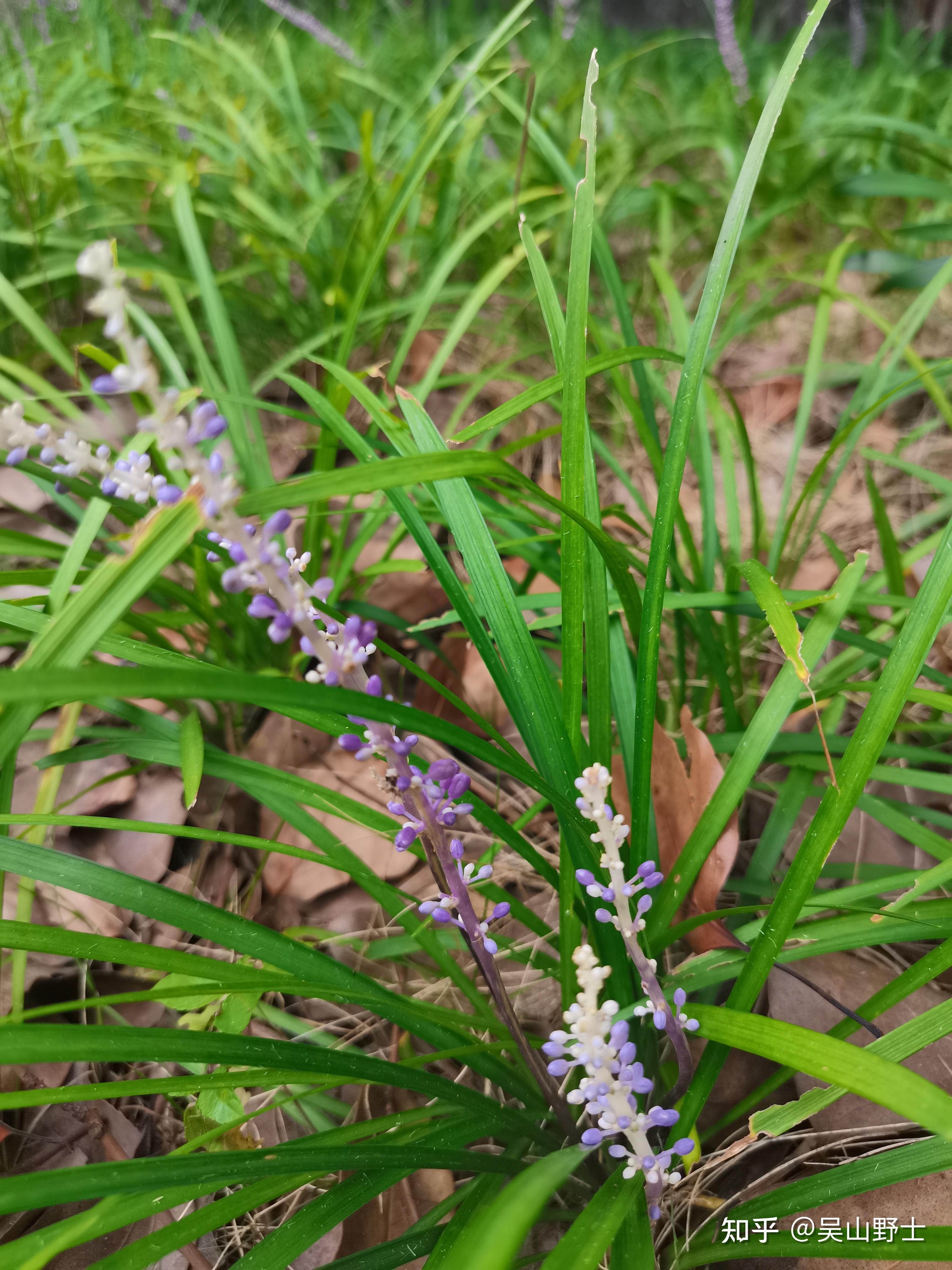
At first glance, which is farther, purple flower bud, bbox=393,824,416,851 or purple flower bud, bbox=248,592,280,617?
purple flower bud, bbox=393,824,416,851

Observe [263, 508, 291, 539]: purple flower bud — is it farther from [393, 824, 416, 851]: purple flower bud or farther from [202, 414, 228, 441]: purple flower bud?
[393, 824, 416, 851]: purple flower bud

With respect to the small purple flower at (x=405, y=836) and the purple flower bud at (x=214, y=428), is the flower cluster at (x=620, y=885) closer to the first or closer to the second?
the small purple flower at (x=405, y=836)

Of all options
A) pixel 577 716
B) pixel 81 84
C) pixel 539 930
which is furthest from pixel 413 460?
pixel 81 84

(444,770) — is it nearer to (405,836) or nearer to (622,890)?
(405,836)

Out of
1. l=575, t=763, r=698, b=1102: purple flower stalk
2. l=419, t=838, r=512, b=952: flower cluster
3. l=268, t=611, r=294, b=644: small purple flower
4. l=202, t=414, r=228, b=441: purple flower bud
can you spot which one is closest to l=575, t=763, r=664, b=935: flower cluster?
l=575, t=763, r=698, b=1102: purple flower stalk

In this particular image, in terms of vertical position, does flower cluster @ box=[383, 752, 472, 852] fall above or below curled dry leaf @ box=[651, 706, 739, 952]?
above

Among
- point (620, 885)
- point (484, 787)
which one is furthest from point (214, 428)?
point (484, 787)
